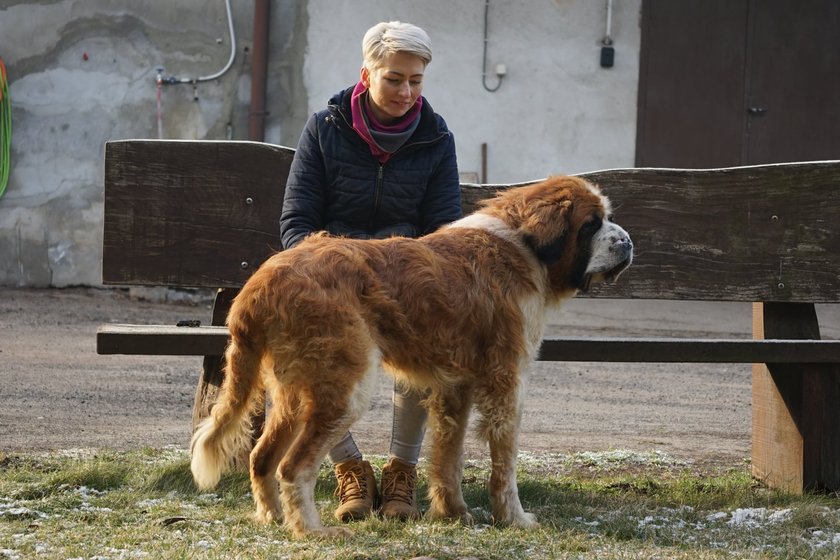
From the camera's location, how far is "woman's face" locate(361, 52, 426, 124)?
5117 millimetres

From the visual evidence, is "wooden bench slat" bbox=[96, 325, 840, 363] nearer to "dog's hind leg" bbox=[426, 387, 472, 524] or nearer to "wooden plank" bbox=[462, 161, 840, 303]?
"wooden plank" bbox=[462, 161, 840, 303]

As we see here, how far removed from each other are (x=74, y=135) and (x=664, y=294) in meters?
10.0

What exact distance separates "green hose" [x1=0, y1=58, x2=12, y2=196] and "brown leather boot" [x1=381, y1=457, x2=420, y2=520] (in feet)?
33.9

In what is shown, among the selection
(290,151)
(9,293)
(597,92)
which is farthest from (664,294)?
(9,293)

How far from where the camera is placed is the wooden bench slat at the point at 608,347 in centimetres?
532

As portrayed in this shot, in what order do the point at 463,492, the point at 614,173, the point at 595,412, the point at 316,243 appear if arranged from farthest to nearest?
the point at 595,412
the point at 614,173
the point at 463,492
the point at 316,243

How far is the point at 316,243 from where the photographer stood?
4.61 m

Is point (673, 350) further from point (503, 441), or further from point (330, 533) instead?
point (330, 533)

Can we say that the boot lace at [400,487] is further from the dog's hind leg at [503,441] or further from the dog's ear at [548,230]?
the dog's ear at [548,230]

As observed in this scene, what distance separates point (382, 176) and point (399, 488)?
4.67 feet

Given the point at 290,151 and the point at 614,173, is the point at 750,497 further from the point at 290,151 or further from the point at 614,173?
the point at 290,151

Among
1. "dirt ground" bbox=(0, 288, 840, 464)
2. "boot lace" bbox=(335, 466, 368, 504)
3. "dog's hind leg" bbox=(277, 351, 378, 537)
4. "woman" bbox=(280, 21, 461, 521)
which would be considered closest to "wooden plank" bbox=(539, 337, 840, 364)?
"woman" bbox=(280, 21, 461, 521)

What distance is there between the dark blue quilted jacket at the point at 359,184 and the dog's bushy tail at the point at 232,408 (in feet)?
2.84

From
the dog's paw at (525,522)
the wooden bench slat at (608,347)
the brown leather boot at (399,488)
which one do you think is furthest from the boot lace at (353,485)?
the wooden bench slat at (608,347)
